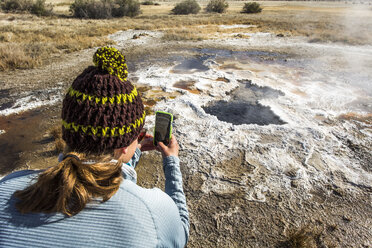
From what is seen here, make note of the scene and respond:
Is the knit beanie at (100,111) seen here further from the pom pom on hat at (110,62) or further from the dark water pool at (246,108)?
the dark water pool at (246,108)

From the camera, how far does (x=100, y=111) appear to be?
100cm

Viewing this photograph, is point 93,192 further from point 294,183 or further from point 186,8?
point 186,8

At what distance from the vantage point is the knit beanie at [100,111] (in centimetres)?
100

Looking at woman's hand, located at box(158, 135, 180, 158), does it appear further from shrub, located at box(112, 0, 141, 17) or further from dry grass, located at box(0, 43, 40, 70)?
shrub, located at box(112, 0, 141, 17)

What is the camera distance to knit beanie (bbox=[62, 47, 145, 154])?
39.5 inches

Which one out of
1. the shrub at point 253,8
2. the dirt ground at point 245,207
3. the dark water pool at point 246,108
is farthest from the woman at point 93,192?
the shrub at point 253,8

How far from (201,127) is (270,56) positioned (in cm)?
681

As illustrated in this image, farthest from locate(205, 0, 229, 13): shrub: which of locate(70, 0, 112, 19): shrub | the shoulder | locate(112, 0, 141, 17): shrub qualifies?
the shoulder

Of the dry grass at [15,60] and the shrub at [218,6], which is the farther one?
the shrub at [218,6]

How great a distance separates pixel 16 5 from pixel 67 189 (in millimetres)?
28793

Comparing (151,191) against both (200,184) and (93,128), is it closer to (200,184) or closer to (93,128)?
(93,128)

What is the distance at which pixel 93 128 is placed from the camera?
3.30 ft

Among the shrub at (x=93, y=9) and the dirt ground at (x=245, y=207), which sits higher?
the shrub at (x=93, y=9)

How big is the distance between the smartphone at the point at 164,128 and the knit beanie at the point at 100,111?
1.85 feet
